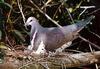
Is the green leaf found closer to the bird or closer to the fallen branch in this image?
the bird

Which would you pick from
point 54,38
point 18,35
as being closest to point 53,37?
point 54,38

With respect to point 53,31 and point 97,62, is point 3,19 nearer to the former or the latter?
point 53,31

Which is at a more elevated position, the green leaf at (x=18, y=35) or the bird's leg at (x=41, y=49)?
the green leaf at (x=18, y=35)

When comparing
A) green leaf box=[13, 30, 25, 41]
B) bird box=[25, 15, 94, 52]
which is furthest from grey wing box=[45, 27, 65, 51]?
green leaf box=[13, 30, 25, 41]

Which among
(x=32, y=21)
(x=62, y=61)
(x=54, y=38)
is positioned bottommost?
(x=62, y=61)

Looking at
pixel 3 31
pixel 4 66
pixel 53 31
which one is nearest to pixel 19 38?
pixel 3 31

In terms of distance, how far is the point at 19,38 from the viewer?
252 cm

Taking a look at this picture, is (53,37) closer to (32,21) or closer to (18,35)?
(32,21)

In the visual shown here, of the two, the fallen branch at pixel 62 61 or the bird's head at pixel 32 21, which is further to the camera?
the bird's head at pixel 32 21

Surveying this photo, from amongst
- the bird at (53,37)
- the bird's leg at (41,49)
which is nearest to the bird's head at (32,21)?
the bird at (53,37)

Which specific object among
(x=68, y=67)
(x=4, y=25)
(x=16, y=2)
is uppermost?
(x=16, y=2)

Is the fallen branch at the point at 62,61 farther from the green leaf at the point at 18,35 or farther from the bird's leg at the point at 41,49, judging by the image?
the green leaf at the point at 18,35

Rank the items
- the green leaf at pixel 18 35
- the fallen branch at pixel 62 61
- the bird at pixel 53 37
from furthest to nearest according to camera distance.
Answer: the green leaf at pixel 18 35 → the bird at pixel 53 37 → the fallen branch at pixel 62 61

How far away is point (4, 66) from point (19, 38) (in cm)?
50
